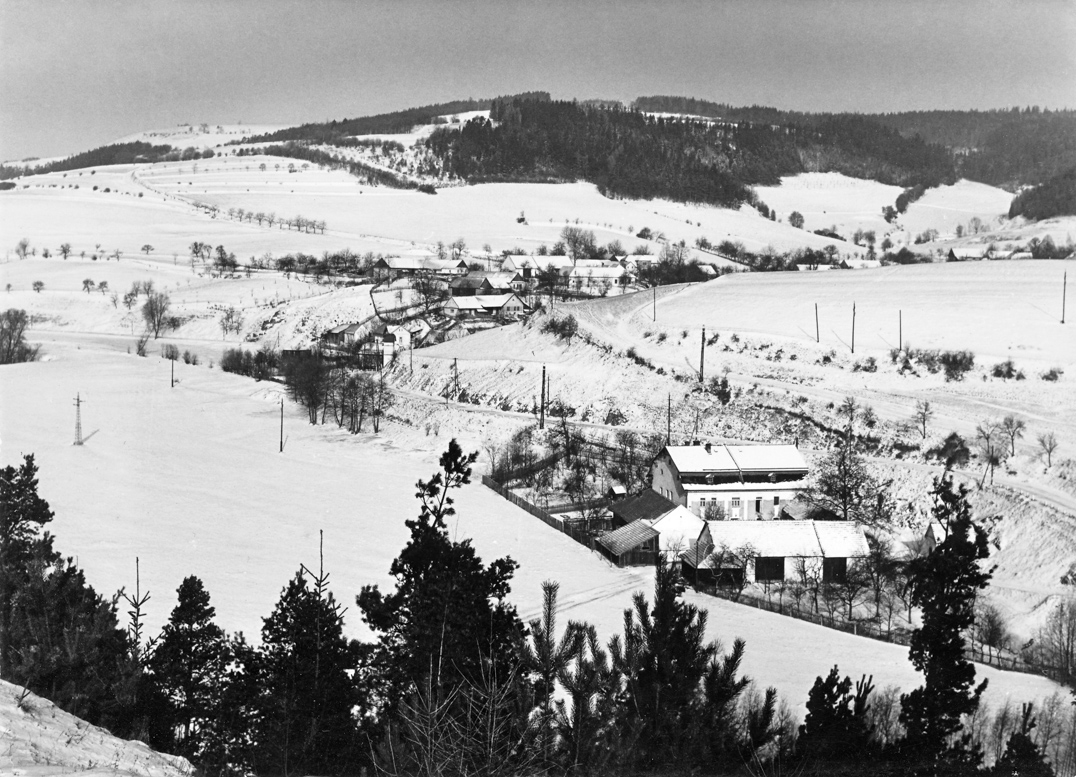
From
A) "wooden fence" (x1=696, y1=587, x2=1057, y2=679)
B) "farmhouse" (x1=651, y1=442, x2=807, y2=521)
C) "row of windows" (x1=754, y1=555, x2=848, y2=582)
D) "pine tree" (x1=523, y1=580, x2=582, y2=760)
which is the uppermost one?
"pine tree" (x1=523, y1=580, x2=582, y2=760)

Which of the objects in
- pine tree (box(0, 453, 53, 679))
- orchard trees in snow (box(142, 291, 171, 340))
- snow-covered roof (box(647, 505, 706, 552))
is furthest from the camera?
orchard trees in snow (box(142, 291, 171, 340))

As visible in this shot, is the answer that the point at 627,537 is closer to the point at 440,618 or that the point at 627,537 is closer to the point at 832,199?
the point at 440,618

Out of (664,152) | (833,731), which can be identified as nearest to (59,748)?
(833,731)

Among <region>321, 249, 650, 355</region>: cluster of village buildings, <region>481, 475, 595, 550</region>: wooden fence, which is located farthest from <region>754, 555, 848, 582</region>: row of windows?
<region>321, 249, 650, 355</region>: cluster of village buildings

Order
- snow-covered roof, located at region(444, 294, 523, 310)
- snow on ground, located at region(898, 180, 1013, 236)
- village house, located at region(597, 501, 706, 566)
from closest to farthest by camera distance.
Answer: village house, located at region(597, 501, 706, 566) < snow-covered roof, located at region(444, 294, 523, 310) < snow on ground, located at region(898, 180, 1013, 236)

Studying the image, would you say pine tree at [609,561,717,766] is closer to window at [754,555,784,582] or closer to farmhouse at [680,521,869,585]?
farmhouse at [680,521,869,585]

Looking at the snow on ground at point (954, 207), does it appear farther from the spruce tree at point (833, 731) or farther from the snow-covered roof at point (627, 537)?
the spruce tree at point (833, 731)

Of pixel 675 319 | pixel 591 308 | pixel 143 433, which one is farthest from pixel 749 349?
pixel 143 433

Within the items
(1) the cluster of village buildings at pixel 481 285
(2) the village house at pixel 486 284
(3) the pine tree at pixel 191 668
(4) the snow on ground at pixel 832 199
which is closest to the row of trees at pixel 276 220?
(1) the cluster of village buildings at pixel 481 285

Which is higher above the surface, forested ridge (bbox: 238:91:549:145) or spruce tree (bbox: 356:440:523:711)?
forested ridge (bbox: 238:91:549:145)
